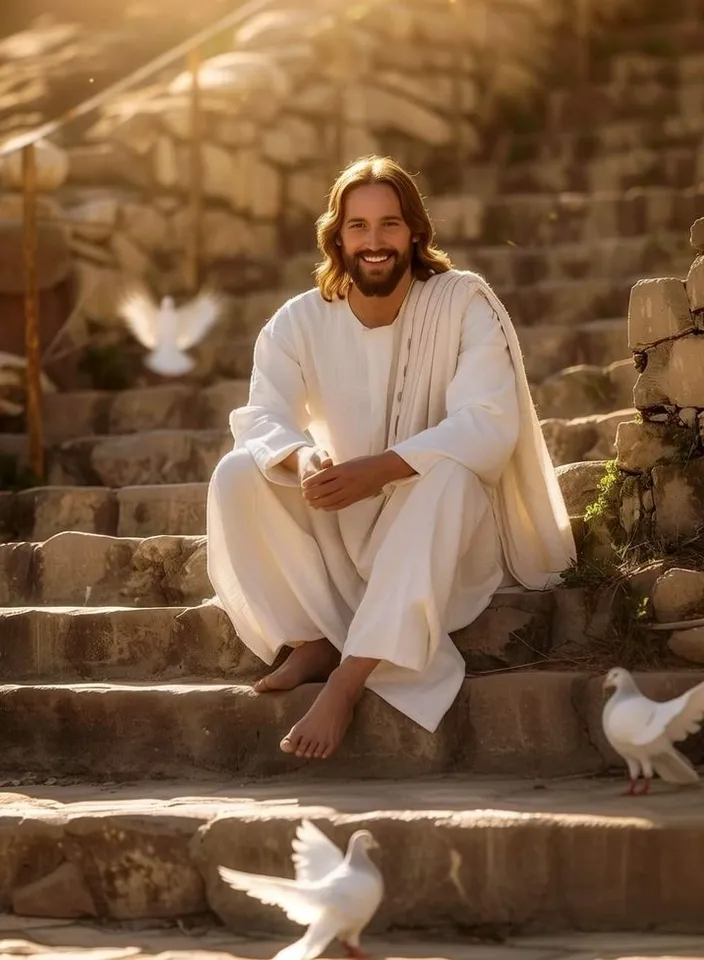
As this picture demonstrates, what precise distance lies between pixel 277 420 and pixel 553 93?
742cm

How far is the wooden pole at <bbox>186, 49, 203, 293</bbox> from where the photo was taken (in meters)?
8.61

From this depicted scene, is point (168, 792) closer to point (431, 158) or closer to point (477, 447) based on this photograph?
point (477, 447)

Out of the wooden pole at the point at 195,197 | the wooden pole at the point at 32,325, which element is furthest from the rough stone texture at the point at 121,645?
the wooden pole at the point at 195,197

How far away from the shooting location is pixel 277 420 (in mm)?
4668

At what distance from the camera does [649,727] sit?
3662 millimetres

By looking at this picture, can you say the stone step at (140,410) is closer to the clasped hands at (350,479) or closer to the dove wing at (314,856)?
the clasped hands at (350,479)

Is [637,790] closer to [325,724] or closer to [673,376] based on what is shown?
[325,724]

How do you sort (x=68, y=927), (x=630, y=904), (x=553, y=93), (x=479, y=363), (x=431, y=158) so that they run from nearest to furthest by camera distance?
(x=630, y=904)
(x=68, y=927)
(x=479, y=363)
(x=431, y=158)
(x=553, y=93)

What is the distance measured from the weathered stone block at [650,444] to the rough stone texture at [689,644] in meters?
0.59

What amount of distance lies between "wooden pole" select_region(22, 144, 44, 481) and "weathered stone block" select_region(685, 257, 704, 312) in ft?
10.1

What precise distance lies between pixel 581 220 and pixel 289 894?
6585mm

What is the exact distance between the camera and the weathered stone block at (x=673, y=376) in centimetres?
476

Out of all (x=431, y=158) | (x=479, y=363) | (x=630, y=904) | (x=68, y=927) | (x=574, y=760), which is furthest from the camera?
(x=431, y=158)

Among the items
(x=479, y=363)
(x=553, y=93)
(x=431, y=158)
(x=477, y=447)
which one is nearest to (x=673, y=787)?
(x=477, y=447)
